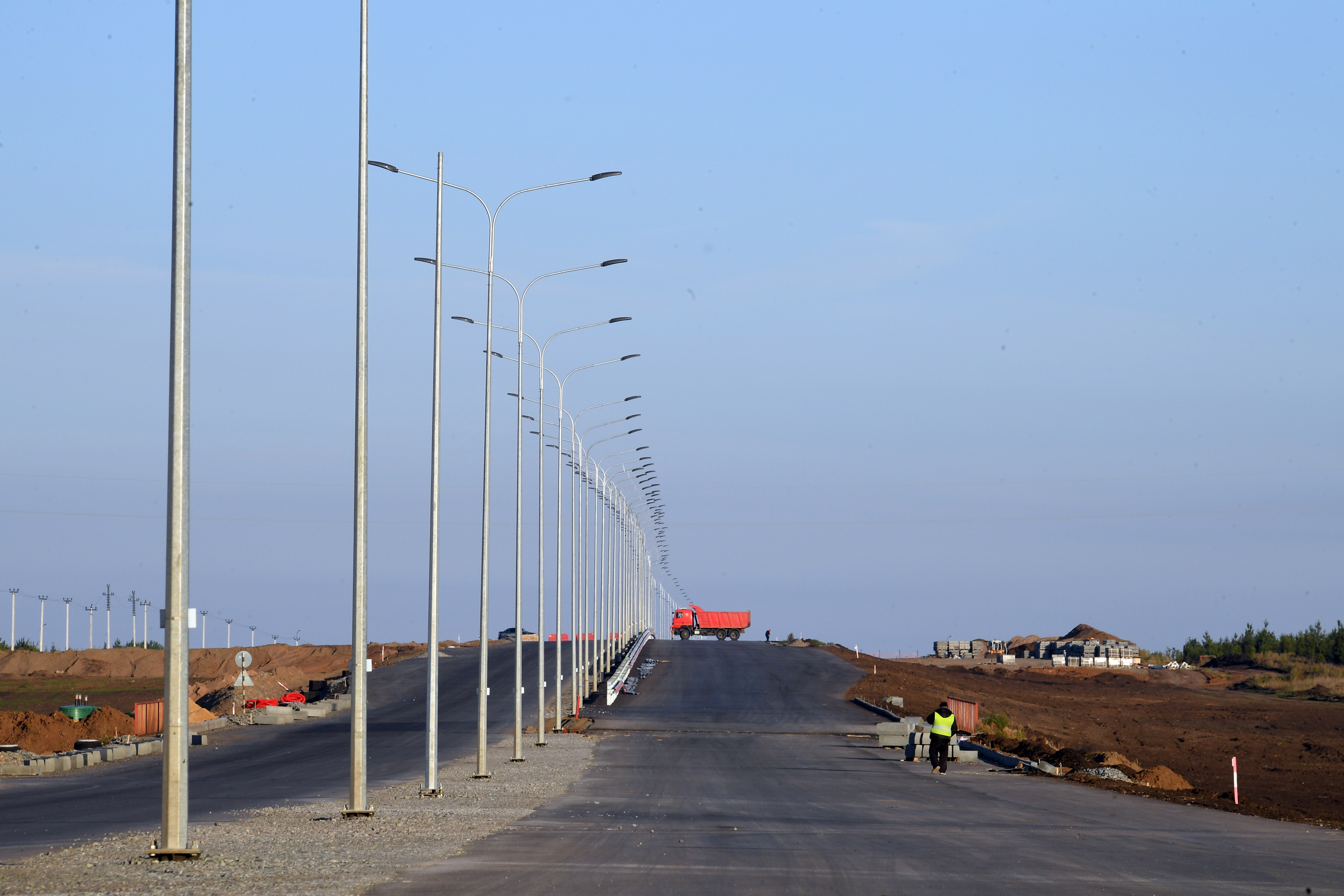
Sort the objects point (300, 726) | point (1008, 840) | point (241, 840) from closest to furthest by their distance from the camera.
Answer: point (241, 840) < point (1008, 840) < point (300, 726)

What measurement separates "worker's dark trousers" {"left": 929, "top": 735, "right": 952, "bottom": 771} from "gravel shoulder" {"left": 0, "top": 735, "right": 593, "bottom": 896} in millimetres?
10031

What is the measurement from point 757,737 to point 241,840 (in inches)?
1322

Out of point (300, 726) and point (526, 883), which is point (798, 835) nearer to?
point (526, 883)

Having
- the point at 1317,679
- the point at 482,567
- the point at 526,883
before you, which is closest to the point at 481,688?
the point at 482,567

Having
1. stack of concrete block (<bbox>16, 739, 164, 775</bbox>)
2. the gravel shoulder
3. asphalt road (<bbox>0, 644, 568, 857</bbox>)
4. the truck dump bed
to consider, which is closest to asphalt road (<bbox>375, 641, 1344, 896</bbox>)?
the gravel shoulder

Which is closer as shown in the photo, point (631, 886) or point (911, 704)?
point (631, 886)

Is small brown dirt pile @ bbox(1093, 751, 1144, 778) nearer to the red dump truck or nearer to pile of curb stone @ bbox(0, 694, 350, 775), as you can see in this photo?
pile of curb stone @ bbox(0, 694, 350, 775)

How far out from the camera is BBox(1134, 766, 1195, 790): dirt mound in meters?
33.1

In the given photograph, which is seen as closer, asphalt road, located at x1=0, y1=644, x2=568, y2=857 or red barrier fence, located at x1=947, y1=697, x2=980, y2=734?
asphalt road, located at x1=0, y1=644, x2=568, y2=857

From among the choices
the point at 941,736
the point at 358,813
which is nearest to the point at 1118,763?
the point at 941,736

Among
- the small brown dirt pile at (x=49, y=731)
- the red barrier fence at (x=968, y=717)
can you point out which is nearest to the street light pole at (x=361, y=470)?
the small brown dirt pile at (x=49, y=731)

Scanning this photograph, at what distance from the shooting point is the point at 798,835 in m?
20.0

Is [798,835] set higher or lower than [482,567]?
lower

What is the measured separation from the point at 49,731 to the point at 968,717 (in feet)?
98.5
